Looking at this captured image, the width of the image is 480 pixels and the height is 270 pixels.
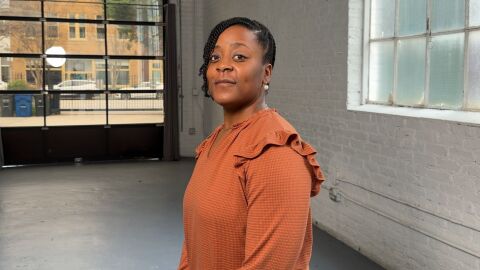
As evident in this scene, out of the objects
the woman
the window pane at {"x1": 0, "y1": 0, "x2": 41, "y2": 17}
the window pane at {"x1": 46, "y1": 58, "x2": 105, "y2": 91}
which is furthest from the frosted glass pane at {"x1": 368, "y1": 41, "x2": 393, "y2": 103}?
the window pane at {"x1": 0, "y1": 0, "x2": 41, "y2": 17}

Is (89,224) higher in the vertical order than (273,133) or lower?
lower

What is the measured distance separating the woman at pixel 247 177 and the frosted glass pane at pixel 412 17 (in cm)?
267

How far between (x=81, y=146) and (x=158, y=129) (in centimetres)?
138

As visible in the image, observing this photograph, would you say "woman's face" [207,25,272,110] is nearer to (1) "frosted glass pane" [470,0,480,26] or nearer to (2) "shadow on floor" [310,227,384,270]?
(1) "frosted glass pane" [470,0,480,26]

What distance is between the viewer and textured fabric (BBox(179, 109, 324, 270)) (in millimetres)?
1102

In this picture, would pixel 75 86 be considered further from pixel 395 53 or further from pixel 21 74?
pixel 395 53

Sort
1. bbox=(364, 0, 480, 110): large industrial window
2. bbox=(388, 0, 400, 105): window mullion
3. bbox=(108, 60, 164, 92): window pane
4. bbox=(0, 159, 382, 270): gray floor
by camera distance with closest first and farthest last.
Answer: bbox=(364, 0, 480, 110): large industrial window
bbox=(388, 0, 400, 105): window mullion
bbox=(0, 159, 382, 270): gray floor
bbox=(108, 60, 164, 92): window pane

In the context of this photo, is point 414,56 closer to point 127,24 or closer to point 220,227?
point 220,227

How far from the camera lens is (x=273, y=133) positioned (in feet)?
3.82

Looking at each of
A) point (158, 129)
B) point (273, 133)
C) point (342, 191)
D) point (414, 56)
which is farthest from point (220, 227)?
point (158, 129)

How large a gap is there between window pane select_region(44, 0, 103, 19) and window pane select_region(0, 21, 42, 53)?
0.35m

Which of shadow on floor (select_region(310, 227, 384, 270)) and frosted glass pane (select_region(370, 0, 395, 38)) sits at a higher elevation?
frosted glass pane (select_region(370, 0, 395, 38))

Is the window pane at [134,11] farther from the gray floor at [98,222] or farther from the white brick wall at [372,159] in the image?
the white brick wall at [372,159]

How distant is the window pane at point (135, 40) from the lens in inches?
366
